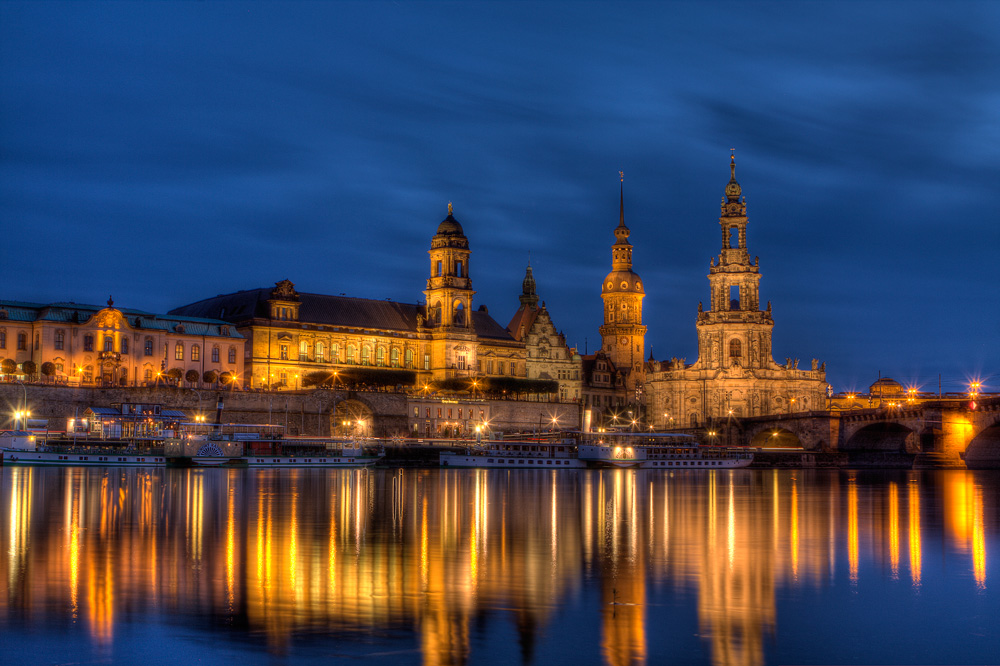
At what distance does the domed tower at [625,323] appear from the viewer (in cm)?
17400

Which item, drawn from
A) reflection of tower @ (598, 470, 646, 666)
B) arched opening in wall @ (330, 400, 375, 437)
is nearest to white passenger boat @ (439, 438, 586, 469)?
arched opening in wall @ (330, 400, 375, 437)

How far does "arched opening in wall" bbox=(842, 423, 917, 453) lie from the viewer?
128875 mm

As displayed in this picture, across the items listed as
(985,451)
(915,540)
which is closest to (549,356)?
(985,451)

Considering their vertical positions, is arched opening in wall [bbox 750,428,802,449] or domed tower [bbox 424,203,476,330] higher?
domed tower [bbox 424,203,476,330]

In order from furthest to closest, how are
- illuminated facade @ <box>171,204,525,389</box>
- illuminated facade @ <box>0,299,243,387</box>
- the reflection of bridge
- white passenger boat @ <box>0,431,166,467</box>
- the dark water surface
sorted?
illuminated facade @ <box>171,204,525,389</box> → the reflection of bridge → illuminated facade @ <box>0,299,243,387</box> → white passenger boat @ <box>0,431,166,467</box> → the dark water surface

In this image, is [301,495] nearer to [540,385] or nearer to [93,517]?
[93,517]

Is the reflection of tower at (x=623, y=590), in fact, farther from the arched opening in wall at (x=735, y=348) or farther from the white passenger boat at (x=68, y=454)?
the arched opening in wall at (x=735, y=348)

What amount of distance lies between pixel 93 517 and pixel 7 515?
3.02 m

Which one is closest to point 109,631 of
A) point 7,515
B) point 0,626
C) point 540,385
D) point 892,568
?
point 0,626

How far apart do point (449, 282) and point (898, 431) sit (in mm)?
52989

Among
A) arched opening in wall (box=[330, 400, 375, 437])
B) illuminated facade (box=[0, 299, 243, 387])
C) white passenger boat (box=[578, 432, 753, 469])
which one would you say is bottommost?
white passenger boat (box=[578, 432, 753, 469])

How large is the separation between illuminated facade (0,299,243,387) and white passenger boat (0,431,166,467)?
21.1 m

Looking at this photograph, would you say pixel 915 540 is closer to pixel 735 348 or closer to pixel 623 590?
pixel 623 590

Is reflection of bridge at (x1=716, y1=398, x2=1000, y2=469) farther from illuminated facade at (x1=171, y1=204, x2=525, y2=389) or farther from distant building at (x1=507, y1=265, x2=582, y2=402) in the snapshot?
illuminated facade at (x1=171, y1=204, x2=525, y2=389)
